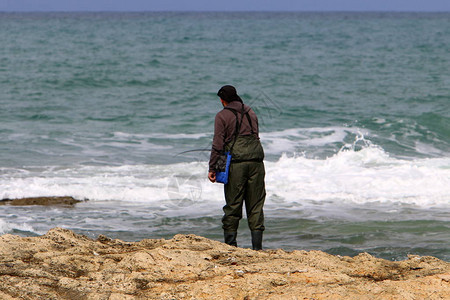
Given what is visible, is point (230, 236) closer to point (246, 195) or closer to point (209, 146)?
point (246, 195)

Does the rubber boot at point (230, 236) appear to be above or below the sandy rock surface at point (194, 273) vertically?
below

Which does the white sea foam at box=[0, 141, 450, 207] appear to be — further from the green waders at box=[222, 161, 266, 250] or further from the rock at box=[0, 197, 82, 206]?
the green waders at box=[222, 161, 266, 250]

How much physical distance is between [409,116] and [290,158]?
655cm

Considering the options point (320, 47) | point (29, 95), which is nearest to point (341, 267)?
point (29, 95)

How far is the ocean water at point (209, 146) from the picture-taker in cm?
828

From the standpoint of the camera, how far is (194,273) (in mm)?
4824

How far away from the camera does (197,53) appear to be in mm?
36094

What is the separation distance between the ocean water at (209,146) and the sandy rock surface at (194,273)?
1.90 metres

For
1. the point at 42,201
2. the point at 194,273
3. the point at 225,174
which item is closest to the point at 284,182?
the point at 42,201

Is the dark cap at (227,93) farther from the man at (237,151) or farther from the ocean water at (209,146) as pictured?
the ocean water at (209,146)

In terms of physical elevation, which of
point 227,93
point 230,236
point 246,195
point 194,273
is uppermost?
point 227,93

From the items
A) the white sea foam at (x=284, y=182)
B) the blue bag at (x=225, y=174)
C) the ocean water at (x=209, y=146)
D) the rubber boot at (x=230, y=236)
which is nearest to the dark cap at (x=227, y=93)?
the blue bag at (x=225, y=174)

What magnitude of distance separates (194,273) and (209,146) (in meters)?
9.35

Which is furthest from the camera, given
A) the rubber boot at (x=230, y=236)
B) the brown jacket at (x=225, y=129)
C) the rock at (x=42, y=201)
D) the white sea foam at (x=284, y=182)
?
the white sea foam at (x=284, y=182)
